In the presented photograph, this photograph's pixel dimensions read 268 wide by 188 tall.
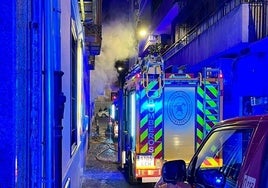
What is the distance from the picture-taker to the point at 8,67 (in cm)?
224

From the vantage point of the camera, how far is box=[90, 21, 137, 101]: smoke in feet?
104

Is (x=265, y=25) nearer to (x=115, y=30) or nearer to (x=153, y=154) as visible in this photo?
(x=153, y=154)

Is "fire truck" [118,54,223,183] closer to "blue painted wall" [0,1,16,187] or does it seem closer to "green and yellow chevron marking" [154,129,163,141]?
"green and yellow chevron marking" [154,129,163,141]

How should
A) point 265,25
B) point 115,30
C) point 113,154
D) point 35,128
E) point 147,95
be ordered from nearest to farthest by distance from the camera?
point 35,128 → point 147,95 → point 265,25 → point 113,154 → point 115,30

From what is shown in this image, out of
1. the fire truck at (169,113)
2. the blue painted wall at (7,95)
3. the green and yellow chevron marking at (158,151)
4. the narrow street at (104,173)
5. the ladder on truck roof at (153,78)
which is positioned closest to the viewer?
the blue painted wall at (7,95)

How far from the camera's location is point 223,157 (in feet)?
12.2

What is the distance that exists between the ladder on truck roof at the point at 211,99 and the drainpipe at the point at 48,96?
6.61 metres

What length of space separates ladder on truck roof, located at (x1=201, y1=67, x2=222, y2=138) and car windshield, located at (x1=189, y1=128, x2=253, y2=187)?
17.2 feet

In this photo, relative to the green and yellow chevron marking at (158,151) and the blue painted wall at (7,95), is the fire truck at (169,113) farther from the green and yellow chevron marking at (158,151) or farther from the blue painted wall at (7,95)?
the blue painted wall at (7,95)

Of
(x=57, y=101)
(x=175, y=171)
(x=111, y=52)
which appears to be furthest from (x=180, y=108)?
(x=111, y=52)

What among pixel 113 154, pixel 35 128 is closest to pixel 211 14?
pixel 113 154

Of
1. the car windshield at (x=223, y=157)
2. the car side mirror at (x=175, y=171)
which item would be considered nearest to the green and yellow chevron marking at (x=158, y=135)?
the car windshield at (x=223, y=157)

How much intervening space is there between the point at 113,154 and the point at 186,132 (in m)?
8.43

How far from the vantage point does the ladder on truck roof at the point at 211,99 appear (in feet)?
29.7
